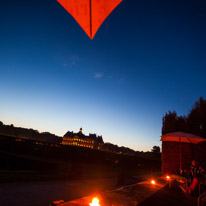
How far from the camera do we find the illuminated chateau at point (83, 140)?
109 m

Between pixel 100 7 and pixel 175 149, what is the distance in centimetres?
1050

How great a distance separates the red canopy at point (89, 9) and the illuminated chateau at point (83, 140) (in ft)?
361

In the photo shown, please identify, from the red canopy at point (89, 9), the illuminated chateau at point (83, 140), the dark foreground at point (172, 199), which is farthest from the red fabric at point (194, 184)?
the illuminated chateau at point (83, 140)

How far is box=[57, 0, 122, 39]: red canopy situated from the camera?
241 cm

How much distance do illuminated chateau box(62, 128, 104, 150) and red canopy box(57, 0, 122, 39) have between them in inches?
4336

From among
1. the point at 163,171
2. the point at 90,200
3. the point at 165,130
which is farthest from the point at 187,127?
the point at 90,200

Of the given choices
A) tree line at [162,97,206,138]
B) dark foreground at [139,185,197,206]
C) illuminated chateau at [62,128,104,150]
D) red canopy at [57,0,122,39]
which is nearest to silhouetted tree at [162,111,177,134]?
tree line at [162,97,206,138]

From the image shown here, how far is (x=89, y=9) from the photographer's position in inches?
97.5

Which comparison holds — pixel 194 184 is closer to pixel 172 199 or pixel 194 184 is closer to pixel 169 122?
pixel 172 199

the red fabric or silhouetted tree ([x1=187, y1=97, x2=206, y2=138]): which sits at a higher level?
silhouetted tree ([x1=187, y1=97, x2=206, y2=138])

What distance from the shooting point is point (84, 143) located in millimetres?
109250

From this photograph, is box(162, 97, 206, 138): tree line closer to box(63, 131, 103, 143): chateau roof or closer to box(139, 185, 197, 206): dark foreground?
box(139, 185, 197, 206): dark foreground

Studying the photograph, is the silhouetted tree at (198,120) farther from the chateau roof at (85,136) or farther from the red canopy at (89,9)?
the chateau roof at (85,136)

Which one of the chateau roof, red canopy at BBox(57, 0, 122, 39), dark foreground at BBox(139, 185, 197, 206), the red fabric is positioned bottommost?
dark foreground at BBox(139, 185, 197, 206)
